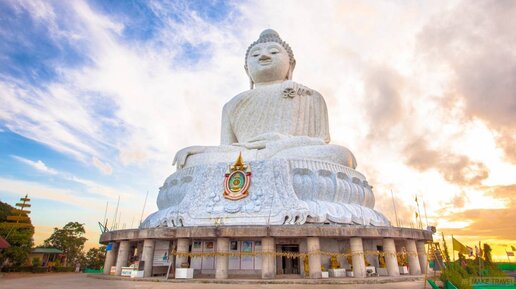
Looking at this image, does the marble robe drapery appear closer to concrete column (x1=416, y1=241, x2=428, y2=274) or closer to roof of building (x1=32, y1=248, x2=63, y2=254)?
concrete column (x1=416, y1=241, x2=428, y2=274)

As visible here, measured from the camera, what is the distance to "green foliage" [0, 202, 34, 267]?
54.4 feet

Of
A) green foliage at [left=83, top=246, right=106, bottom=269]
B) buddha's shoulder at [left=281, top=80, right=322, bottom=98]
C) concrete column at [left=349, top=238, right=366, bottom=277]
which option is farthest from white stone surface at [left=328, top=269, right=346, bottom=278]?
green foliage at [left=83, top=246, right=106, bottom=269]

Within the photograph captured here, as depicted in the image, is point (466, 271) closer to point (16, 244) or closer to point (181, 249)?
point (181, 249)

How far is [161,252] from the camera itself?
12648 millimetres

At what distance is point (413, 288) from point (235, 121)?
12.8m

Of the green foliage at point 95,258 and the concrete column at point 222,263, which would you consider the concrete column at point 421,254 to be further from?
the green foliage at point 95,258

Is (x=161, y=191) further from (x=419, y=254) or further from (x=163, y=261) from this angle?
(x=419, y=254)

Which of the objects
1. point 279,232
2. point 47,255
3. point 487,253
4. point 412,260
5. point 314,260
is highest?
point 279,232

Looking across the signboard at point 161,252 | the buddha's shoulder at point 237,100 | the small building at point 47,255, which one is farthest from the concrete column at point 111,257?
the small building at point 47,255

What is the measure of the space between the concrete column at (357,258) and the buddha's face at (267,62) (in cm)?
1198

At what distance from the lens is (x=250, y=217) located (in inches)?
484

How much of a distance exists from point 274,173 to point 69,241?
17932 millimetres

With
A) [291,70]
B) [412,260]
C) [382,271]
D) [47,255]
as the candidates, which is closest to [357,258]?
[382,271]

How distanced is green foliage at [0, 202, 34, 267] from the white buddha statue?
8.81 m
